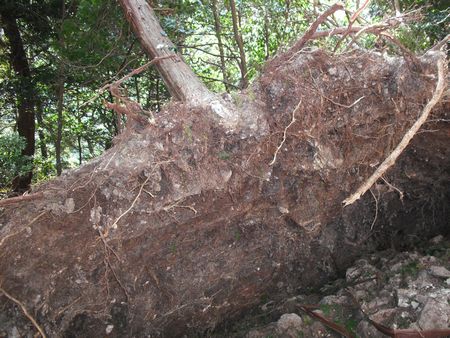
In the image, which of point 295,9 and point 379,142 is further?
point 295,9

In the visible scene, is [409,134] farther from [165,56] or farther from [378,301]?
[165,56]

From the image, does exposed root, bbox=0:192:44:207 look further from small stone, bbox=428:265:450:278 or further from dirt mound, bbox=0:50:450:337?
small stone, bbox=428:265:450:278

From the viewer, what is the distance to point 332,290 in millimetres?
3506

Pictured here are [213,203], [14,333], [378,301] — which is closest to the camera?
[14,333]

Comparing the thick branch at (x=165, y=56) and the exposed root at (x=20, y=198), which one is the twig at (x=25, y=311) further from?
the thick branch at (x=165, y=56)

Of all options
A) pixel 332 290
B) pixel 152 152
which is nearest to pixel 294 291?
pixel 332 290

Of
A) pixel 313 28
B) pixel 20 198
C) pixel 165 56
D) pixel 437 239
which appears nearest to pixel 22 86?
pixel 165 56

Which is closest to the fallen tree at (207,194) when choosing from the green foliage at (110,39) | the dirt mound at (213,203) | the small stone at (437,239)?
the dirt mound at (213,203)

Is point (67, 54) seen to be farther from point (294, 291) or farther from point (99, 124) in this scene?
point (294, 291)

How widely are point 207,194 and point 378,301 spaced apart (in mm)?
1749

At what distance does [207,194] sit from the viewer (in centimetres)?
284

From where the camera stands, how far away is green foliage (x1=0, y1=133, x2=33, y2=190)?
4070 mm

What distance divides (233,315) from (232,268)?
21.8 inches

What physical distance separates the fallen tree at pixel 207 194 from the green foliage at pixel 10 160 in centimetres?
190
